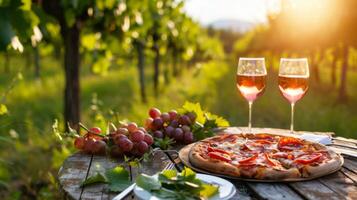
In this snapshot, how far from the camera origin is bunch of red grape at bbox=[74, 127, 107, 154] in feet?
7.68

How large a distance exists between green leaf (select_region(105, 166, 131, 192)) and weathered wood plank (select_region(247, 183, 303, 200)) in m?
0.49

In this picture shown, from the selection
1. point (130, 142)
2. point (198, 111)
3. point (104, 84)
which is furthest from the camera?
point (104, 84)

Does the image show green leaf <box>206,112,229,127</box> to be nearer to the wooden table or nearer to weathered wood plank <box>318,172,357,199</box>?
the wooden table

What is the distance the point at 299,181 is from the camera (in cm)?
192

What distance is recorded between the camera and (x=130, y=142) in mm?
2240

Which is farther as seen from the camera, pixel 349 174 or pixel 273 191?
pixel 349 174

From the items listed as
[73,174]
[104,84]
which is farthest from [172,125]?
[104,84]

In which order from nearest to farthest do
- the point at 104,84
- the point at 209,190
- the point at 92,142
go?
the point at 209,190, the point at 92,142, the point at 104,84

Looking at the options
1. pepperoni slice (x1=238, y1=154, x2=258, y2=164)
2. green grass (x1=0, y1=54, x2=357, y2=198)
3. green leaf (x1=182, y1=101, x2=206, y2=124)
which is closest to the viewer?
pepperoni slice (x1=238, y1=154, x2=258, y2=164)

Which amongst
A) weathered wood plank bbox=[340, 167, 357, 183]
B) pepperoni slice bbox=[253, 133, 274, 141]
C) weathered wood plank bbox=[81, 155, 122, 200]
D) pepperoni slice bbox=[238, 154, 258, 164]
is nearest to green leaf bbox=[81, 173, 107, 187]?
weathered wood plank bbox=[81, 155, 122, 200]

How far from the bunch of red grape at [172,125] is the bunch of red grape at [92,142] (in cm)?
32

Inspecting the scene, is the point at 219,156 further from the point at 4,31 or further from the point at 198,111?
the point at 4,31

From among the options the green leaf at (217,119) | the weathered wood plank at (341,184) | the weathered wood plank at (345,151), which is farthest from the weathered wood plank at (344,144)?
the green leaf at (217,119)

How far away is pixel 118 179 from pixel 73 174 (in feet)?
0.88
